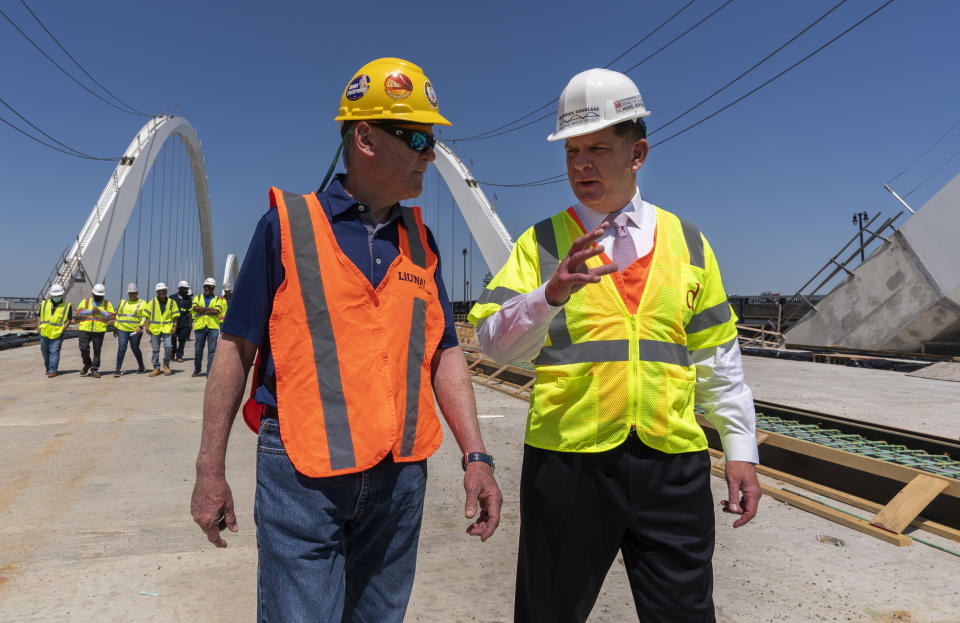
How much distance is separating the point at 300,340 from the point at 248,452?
508 centimetres

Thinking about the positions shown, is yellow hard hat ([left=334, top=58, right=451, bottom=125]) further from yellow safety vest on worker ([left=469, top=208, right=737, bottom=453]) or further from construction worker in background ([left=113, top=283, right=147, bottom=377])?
construction worker in background ([left=113, top=283, right=147, bottom=377])

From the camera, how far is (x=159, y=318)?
13039 millimetres

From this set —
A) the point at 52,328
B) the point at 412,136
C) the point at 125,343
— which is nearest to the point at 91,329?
the point at 52,328

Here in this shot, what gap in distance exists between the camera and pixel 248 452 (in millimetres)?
6109

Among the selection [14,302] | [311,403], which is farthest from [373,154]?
[14,302]

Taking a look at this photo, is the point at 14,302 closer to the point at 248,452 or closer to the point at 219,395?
the point at 248,452

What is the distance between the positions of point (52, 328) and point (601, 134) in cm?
1321

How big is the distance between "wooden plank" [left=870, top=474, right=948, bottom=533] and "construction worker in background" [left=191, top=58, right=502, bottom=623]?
3.24m

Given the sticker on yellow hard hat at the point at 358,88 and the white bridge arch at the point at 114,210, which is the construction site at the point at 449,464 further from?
the white bridge arch at the point at 114,210

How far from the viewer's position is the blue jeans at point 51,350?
12.2m

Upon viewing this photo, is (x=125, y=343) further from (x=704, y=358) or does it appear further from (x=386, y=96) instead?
(x=704, y=358)

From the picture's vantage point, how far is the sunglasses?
5.53 feet

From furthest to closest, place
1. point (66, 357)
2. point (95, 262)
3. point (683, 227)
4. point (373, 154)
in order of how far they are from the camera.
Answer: point (95, 262) → point (66, 357) → point (683, 227) → point (373, 154)

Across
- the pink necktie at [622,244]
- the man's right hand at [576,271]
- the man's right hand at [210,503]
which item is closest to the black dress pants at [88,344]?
the man's right hand at [210,503]
